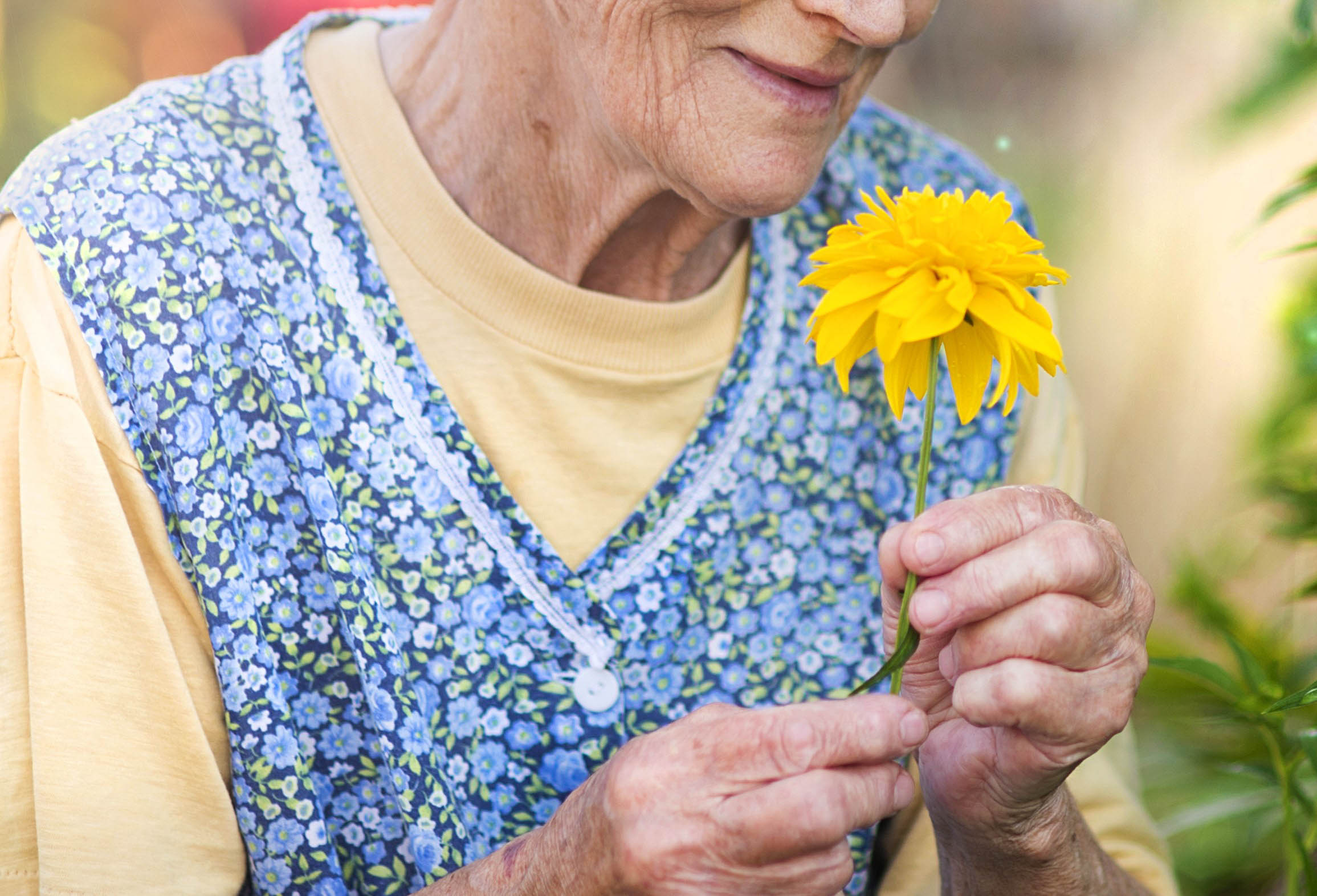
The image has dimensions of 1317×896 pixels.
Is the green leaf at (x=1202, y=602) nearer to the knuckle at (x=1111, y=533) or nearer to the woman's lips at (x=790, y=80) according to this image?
the knuckle at (x=1111, y=533)

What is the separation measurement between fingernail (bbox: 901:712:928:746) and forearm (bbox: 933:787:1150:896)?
29 cm

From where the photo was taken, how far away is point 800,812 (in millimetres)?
841

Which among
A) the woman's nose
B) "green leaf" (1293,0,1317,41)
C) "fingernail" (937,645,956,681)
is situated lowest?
"fingernail" (937,645,956,681)

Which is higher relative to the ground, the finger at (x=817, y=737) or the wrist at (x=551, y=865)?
the finger at (x=817, y=737)

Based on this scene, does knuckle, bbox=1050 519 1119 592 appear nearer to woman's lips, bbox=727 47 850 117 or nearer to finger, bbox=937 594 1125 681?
finger, bbox=937 594 1125 681

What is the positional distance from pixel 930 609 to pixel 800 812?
181 millimetres

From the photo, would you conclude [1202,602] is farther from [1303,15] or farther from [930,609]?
[930,609]

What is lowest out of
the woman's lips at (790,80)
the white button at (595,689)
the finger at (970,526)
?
the white button at (595,689)

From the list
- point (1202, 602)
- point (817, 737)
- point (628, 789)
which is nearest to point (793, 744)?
point (817, 737)

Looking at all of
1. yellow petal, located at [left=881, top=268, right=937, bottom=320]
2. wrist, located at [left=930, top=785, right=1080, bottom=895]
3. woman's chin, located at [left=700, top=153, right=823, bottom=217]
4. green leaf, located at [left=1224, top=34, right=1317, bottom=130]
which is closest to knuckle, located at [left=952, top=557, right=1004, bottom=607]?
yellow petal, located at [left=881, top=268, right=937, bottom=320]

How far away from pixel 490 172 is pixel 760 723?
30.9 inches

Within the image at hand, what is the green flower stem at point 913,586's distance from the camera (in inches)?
31.5

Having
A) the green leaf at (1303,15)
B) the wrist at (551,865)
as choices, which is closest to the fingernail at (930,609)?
the wrist at (551,865)

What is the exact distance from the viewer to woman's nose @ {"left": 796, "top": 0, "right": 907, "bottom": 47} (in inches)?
42.3
